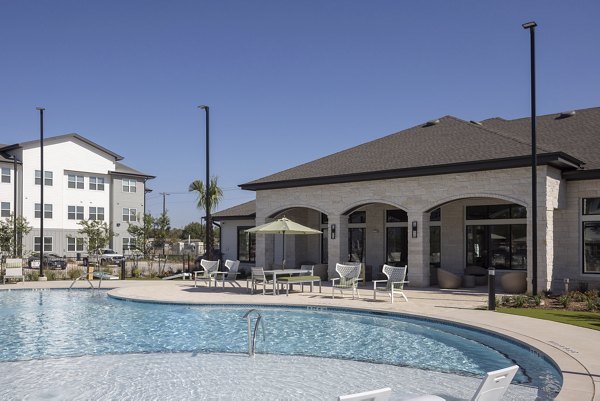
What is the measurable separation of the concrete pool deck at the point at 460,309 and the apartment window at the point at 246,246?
665 centimetres

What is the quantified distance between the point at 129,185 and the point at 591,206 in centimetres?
4160

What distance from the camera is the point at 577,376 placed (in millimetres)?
6930

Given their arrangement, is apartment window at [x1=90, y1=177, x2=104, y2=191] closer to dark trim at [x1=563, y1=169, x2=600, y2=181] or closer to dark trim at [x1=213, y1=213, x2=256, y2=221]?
dark trim at [x1=213, y1=213, x2=256, y2=221]

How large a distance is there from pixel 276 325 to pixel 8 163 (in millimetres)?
37194

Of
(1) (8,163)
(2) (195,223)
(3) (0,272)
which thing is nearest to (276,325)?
(3) (0,272)

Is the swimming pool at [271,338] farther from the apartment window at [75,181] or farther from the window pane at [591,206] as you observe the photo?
the apartment window at [75,181]

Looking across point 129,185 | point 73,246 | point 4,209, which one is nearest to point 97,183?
point 129,185

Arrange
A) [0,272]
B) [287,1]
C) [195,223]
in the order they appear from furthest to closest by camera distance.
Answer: [195,223], [0,272], [287,1]

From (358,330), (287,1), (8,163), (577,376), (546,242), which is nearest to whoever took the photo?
(577,376)

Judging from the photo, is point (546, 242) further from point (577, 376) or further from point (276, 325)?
point (577, 376)

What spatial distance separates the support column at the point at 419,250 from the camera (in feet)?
63.0

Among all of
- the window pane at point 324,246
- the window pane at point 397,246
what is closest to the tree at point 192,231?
the window pane at point 324,246

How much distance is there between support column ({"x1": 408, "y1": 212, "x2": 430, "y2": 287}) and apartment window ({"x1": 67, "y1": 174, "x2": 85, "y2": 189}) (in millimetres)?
35771

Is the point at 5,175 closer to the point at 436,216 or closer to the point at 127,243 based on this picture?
the point at 127,243
